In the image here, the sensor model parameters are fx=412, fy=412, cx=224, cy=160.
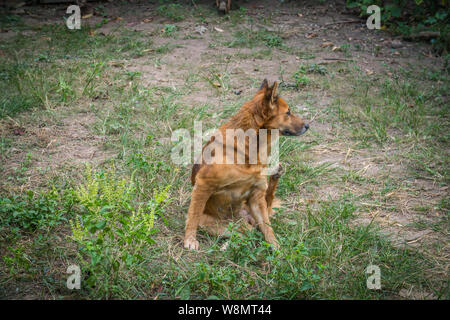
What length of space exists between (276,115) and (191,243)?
5.05ft

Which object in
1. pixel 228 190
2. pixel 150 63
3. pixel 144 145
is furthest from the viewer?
pixel 150 63

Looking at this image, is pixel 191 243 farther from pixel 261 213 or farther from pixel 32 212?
pixel 32 212

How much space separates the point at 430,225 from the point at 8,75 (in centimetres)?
705

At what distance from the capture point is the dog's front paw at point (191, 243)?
160 inches

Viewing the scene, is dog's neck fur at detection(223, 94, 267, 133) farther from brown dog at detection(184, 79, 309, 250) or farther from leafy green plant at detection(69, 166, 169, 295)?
leafy green plant at detection(69, 166, 169, 295)

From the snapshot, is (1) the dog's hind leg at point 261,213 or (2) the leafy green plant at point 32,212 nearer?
(2) the leafy green plant at point 32,212

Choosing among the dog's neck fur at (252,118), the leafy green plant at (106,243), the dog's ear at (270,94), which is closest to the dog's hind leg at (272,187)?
the dog's neck fur at (252,118)

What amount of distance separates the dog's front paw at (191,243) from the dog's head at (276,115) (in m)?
1.35

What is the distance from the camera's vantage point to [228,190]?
4.14m

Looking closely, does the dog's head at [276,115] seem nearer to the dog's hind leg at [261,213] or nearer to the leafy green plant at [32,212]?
the dog's hind leg at [261,213]

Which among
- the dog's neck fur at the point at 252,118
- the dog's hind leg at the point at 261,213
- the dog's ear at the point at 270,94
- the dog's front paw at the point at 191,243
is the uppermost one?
the dog's ear at the point at 270,94
